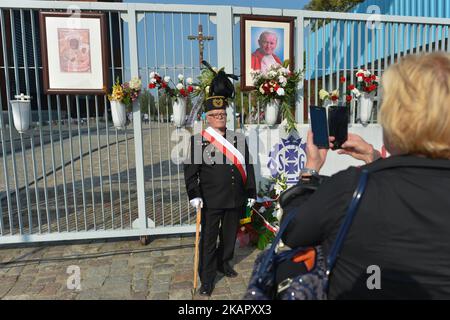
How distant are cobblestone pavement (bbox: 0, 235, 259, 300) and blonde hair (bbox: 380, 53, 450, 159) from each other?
2.71 metres

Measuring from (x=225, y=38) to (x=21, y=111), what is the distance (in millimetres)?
2451

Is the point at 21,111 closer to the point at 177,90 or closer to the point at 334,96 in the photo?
the point at 177,90

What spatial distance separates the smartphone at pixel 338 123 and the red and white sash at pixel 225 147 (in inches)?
82.1

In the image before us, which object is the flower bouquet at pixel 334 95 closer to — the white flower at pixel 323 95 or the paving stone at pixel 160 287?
the white flower at pixel 323 95

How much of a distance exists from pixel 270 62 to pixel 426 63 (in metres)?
3.59

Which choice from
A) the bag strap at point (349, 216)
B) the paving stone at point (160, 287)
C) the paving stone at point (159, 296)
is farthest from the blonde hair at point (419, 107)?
the paving stone at point (160, 287)

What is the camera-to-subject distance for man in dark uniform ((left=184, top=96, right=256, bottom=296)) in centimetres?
351

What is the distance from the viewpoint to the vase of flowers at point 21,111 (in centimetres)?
402

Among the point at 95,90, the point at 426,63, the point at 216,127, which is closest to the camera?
the point at 426,63

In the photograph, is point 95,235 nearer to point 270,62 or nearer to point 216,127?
point 216,127

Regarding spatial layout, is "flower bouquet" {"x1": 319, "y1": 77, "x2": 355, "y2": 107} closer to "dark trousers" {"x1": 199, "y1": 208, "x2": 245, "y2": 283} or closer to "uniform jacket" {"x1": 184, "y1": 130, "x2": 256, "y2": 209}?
"uniform jacket" {"x1": 184, "y1": 130, "x2": 256, "y2": 209}

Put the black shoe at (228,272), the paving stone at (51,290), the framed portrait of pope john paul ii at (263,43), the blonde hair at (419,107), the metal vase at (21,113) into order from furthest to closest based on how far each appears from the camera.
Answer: the framed portrait of pope john paul ii at (263,43) → the metal vase at (21,113) → the black shoe at (228,272) → the paving stone at (51,290) → the blonde hair at (419,107)

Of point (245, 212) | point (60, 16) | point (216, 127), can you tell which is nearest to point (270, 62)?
point (216, 127)
